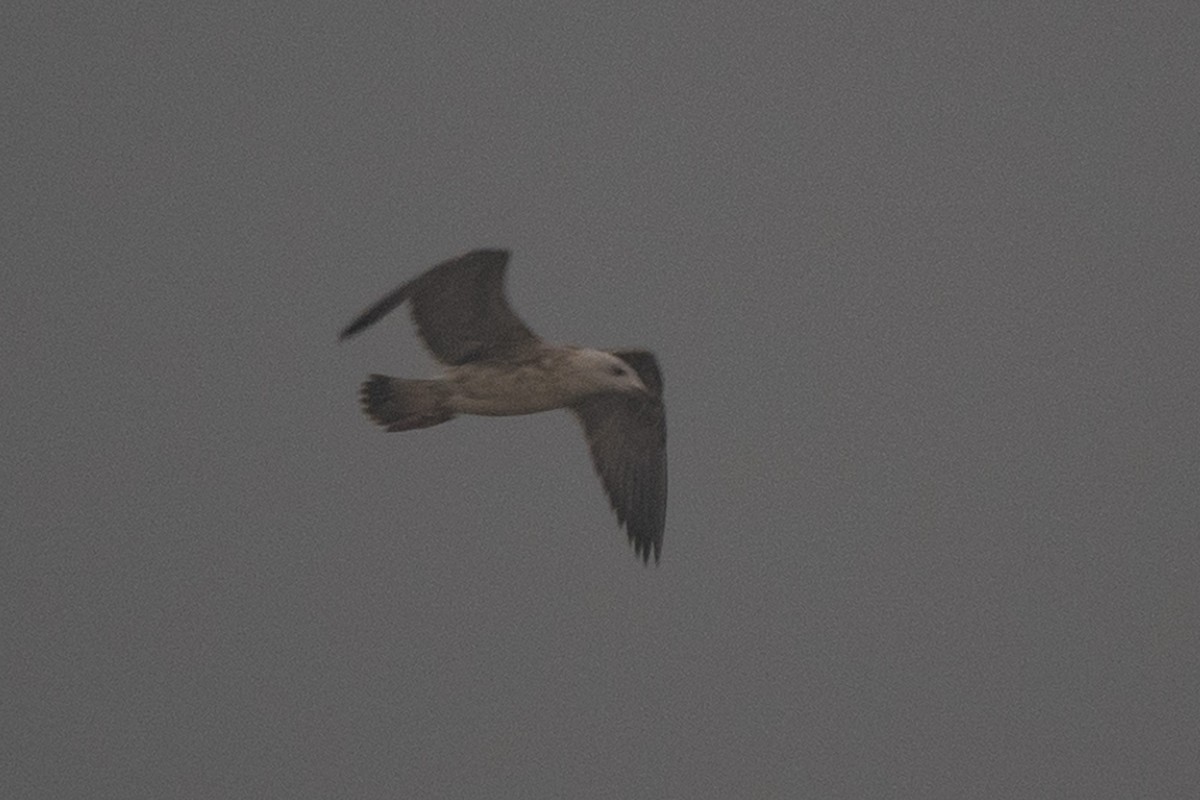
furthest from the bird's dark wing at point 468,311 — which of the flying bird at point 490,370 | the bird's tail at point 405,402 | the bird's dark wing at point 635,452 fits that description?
the bird's dark wing at point 635,452

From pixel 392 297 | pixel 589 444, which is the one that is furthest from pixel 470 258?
pixel 589 444

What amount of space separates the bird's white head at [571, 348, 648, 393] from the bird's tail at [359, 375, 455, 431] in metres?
0.89

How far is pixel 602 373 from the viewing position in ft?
43.7

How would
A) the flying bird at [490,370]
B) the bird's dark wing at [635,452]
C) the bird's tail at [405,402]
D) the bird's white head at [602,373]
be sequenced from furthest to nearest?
the bird's dark wing at [635,452]
the bird's white head at [602,373]
the bird's tail at [405,402]
the flying bird at [490,370]

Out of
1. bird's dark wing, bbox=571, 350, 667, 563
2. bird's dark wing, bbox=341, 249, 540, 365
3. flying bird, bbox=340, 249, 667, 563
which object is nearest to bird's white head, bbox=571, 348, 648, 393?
flying bird, bbox=340, 249, 667, 563

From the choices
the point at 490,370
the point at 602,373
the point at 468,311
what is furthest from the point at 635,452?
the point at 468,311

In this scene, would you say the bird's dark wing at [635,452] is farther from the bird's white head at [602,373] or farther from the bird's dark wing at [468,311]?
the bird's dark wing at [468,311]

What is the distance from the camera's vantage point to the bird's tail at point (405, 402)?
13.1 metres

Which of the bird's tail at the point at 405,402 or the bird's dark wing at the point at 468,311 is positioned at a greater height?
the bird's dark wing at the point at 468,311

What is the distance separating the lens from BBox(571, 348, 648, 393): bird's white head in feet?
43.5

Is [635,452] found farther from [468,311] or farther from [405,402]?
[468,311]

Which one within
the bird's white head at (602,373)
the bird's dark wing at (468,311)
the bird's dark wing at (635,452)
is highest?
the bird's dark wing at (468,311)

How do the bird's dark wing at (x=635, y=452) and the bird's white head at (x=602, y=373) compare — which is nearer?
the bird's white head at (x=602, y=373)

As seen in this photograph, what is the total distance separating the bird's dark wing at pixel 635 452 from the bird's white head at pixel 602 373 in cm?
62
